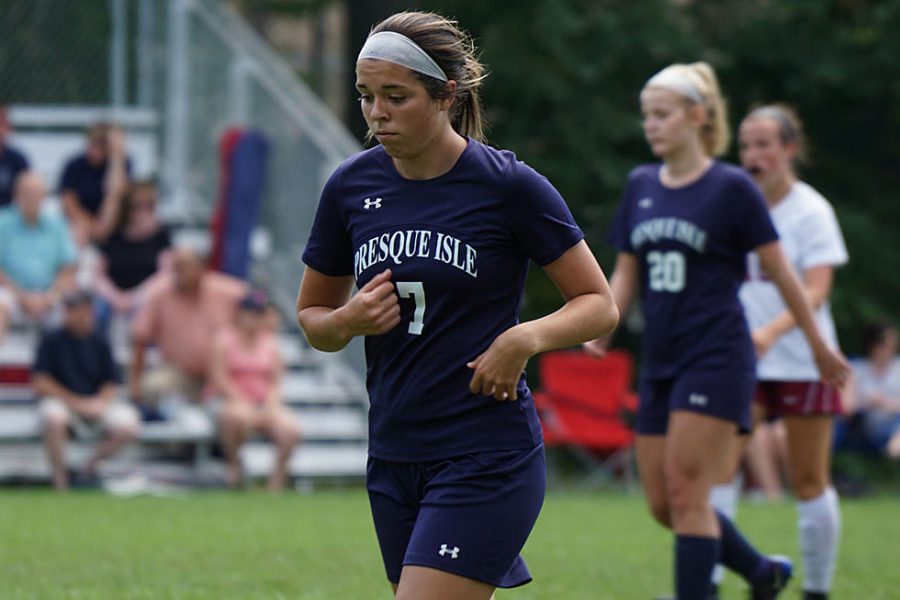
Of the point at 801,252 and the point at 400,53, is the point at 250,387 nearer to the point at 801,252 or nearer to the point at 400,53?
the point at 801,252

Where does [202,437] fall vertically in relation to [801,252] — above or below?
below

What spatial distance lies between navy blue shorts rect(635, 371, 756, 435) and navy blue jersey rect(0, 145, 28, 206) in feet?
31.0

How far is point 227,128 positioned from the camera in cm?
1652

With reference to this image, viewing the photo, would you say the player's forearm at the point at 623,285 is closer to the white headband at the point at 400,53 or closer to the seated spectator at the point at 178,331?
the white headband at the point at 400,53

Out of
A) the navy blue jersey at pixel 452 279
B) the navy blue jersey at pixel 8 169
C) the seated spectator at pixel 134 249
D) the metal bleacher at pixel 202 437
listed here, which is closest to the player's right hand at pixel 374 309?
the navy blue jersey at pixel 452 279

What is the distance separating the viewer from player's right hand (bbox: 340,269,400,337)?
3902 millimetres

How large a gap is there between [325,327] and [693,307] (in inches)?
96.0

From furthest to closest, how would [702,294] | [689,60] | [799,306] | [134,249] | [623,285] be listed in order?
[689,60], [134,249], [623,285], [799,306], [702,294]

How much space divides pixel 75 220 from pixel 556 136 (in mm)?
5459

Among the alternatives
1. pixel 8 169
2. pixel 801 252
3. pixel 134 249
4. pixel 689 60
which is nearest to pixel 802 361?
pixel 801 252

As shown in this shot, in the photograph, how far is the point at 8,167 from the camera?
567 inches

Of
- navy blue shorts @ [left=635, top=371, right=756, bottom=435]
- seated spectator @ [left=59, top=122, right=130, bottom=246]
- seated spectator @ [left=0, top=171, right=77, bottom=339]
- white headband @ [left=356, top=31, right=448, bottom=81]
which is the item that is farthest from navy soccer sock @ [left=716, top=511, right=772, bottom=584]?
seated spectator @ [left=59, top=122, right=130, bottom=246]

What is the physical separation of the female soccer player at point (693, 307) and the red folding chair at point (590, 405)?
29.9ft

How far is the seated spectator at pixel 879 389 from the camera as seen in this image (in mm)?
15305
